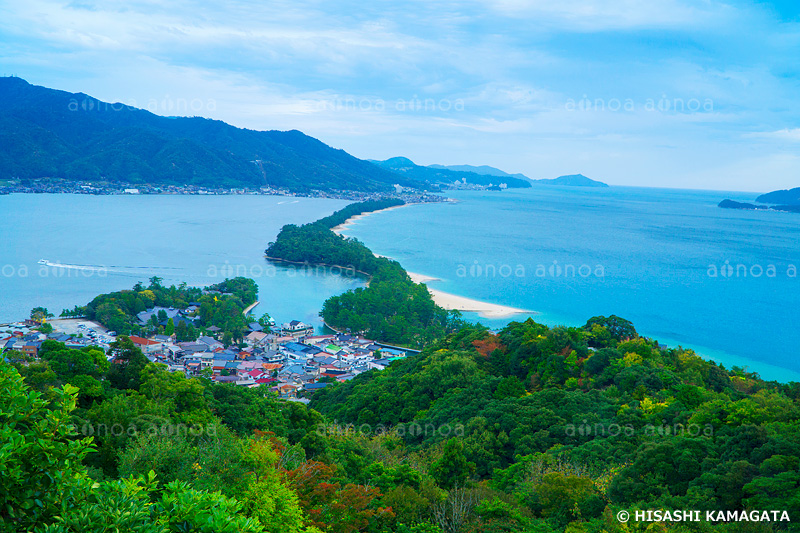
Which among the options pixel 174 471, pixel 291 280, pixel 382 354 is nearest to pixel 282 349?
pixel 382 354

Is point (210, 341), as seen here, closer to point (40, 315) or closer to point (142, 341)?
point (142, 341)

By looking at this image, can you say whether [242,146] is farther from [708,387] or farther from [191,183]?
[708,387]

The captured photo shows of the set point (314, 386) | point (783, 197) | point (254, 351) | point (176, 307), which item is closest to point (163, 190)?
point (176, 307)

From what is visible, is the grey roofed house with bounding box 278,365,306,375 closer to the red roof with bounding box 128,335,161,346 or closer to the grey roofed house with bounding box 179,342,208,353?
the grey roofed house with bounding box 179,342,208,353

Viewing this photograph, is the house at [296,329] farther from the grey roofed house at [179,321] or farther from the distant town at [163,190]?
the distant town at [163,190]

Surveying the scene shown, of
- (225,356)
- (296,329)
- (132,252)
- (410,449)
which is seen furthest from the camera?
(132,252)

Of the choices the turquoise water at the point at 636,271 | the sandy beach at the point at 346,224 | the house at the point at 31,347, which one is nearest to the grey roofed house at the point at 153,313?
the house at the point at 31,347
